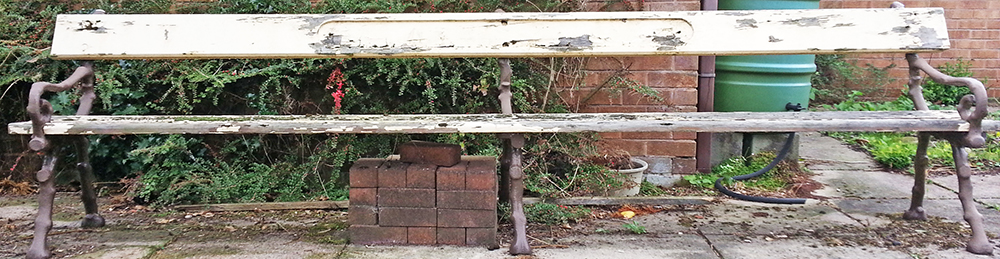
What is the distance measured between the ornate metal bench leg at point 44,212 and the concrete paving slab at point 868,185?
356cm

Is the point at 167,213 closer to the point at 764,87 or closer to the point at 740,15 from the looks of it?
the point at 740,15

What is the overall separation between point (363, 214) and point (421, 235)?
24 cm

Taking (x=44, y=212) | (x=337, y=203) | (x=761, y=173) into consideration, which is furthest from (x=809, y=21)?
(x=44, y=212)

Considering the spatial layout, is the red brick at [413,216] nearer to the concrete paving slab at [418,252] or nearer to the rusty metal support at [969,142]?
the concrete paving slab at [418,252]

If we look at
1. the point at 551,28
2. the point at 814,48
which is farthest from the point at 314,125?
the point at 814,48

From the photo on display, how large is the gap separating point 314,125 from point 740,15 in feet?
6.16

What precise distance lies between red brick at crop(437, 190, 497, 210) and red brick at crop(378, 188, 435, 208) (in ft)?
0.14

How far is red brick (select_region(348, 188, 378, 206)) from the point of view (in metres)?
2.68

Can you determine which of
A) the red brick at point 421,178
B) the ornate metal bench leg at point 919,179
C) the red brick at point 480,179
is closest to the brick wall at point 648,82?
the ornate metal bench leg at point 919,179

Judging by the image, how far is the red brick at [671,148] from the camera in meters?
3.85

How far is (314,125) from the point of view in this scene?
101 inches

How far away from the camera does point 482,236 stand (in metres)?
2.69

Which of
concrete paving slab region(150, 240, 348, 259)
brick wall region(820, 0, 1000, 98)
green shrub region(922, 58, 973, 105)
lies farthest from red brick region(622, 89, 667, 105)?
green shrub region(922, 58, 973, 105)

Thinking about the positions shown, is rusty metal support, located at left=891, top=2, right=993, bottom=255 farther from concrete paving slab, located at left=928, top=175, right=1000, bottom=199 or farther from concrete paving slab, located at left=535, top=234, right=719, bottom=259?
concrete paving slab, located at left=928, top=175, right=1000, bottom=199
